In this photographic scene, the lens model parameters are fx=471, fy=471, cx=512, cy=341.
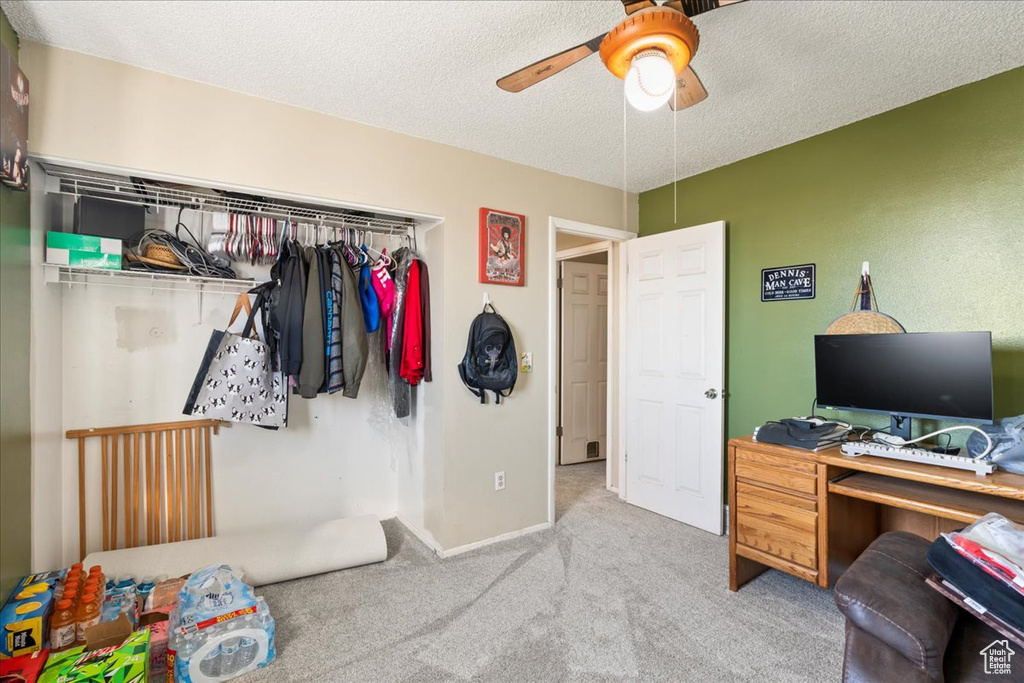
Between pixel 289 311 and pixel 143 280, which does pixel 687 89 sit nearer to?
pixel 289 311

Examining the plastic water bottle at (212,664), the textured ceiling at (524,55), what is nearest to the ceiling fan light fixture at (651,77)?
the textured ceiling at (524,55)

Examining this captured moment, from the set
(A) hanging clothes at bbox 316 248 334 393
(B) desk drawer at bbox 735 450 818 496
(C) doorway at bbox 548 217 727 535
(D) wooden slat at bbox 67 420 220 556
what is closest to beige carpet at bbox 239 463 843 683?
(C) doorway at bbox 548 217 727 535

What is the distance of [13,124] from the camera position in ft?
5.41

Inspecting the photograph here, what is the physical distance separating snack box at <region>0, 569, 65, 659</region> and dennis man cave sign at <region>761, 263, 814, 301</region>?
12.2 feet

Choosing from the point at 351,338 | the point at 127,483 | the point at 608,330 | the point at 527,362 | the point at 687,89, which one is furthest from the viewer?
the point at 608,330

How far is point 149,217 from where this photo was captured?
97.4 inches

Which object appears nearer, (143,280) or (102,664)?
(102,664)

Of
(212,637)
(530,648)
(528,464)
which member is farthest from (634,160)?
(212,637)

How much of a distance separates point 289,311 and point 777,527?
2592 millimetres

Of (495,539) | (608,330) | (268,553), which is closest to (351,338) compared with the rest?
(268,553)

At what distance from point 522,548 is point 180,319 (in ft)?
7.67

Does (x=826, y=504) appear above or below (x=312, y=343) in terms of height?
below

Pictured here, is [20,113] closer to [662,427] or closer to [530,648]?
[530,648]

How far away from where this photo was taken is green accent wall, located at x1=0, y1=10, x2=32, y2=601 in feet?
5.61
